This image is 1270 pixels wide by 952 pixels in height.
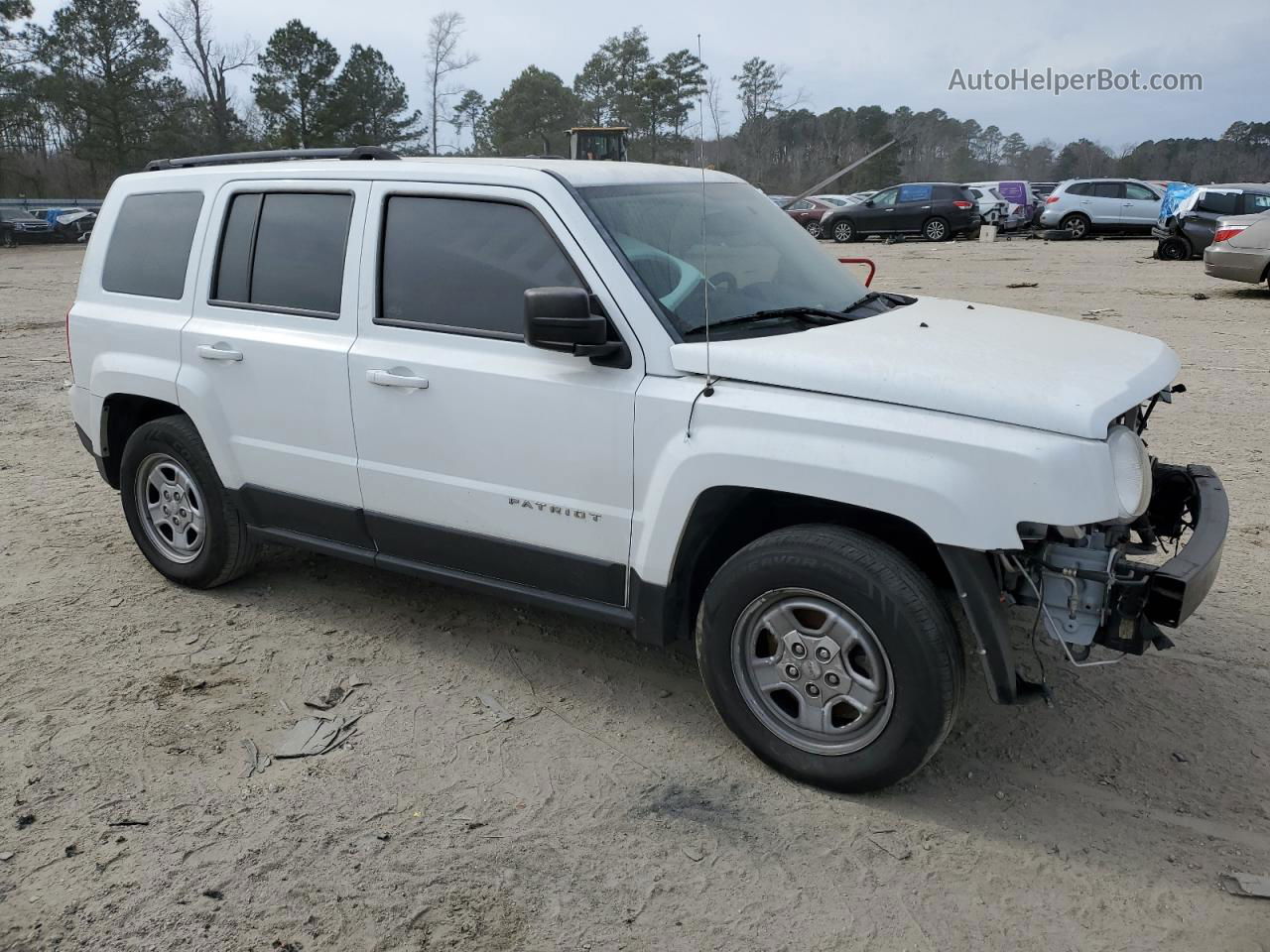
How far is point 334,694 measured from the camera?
419 cm

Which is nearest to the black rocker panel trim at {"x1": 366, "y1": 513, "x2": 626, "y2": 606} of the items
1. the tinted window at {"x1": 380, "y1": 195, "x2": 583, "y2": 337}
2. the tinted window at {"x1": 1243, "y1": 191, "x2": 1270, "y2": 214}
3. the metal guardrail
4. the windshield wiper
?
the tinted window at {"x1": 380, "y1": 195, "x2": 583, "y2": 337}

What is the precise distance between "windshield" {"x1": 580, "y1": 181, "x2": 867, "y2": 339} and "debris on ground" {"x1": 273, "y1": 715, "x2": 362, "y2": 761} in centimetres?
194

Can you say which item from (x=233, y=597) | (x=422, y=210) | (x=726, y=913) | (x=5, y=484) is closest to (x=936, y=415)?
(x=726, y=913)

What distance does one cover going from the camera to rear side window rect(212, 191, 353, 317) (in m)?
4.29

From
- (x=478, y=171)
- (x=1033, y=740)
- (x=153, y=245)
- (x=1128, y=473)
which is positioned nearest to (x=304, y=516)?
(x=153, y=245)

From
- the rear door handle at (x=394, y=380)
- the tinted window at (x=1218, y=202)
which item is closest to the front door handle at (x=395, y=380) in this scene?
the rear door handle at (x=394, y=380)

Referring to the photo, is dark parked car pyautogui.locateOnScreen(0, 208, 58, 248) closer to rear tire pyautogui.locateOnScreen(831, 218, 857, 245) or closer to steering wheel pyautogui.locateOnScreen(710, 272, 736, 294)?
rear tire pyautogui.locateOnScreen(831, 218, 857, 245)

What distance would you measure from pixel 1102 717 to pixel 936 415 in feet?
5.31

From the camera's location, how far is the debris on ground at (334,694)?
4.11 metres

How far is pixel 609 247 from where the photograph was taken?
12.0ft

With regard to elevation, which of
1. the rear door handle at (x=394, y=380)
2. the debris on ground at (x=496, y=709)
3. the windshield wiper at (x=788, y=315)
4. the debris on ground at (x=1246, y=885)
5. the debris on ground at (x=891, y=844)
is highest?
the windshield wiper at (x=788, y=315)

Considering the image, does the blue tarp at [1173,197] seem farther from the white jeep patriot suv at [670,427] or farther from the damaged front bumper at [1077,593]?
the damaged front bumper at [1077,593]

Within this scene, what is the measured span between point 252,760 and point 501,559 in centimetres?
114

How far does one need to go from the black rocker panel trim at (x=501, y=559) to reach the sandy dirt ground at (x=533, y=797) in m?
0.50
